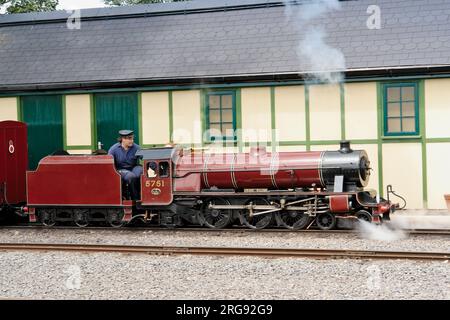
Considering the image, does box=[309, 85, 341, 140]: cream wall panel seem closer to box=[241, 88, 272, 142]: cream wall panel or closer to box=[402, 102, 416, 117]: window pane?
box=[241, 88, 272, 142]: cream wall panel

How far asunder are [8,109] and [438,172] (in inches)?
441

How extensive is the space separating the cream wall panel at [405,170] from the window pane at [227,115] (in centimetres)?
376

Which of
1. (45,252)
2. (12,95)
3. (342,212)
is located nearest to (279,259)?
(342,212)

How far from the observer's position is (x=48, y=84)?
59.3 ft

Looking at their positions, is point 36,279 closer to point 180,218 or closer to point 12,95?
point 180,218

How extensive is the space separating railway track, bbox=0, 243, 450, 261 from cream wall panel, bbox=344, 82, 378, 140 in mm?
6439

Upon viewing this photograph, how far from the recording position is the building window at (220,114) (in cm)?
1698

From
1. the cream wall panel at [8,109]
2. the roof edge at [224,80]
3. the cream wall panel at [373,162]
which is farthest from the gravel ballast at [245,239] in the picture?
the cream wall panel at [8,109]

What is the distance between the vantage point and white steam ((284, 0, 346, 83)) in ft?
53.5

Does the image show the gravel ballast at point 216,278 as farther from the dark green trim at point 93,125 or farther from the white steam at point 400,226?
the dark green trim at point 93,125

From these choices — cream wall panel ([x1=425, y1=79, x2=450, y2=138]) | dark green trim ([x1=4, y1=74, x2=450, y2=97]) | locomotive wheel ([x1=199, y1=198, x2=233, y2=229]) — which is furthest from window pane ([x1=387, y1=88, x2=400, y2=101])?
locomotive wheel ([x1=199, y1=198, x2=233, y2=229])

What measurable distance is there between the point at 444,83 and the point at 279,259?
7.71 metres
